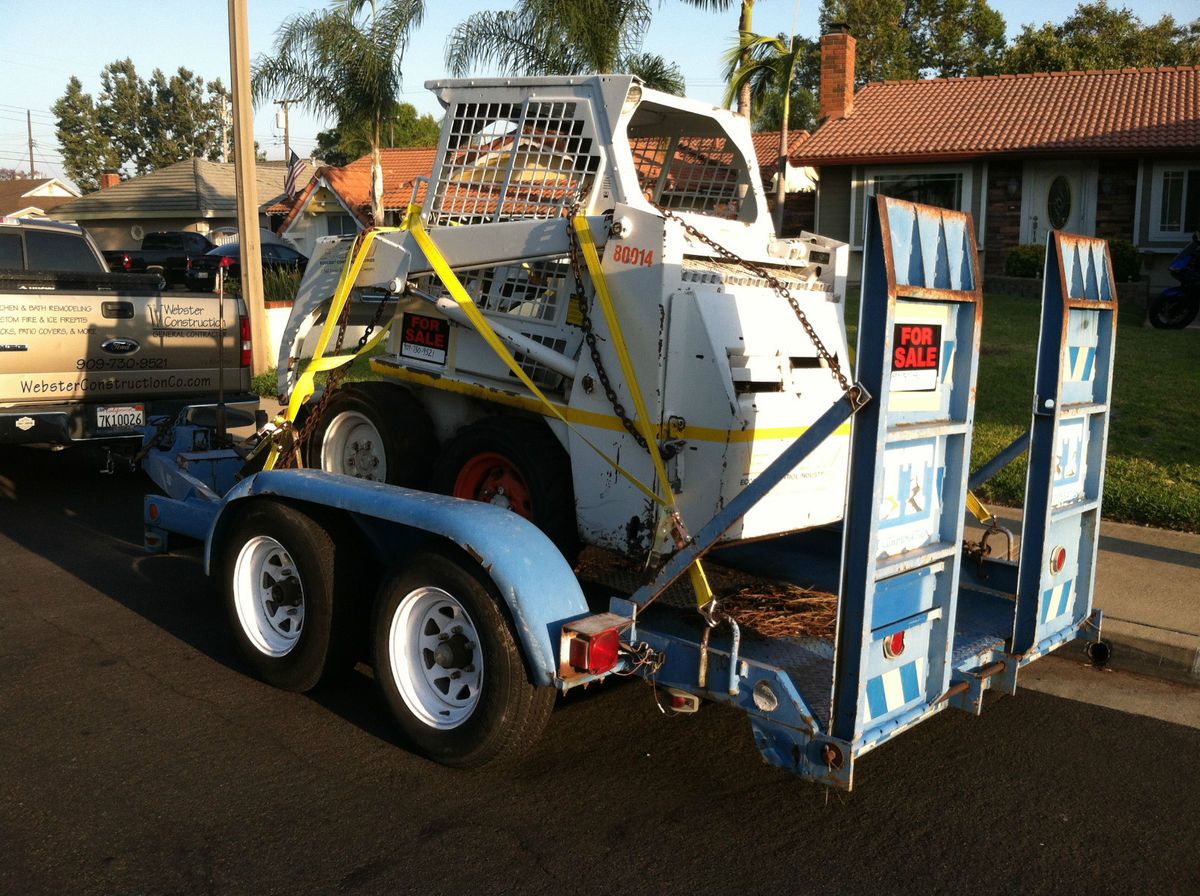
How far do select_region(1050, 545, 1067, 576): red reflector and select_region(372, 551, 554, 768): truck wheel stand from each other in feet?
6.93

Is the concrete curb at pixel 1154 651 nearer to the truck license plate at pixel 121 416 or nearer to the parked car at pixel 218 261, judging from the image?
the truck license plate at pixel 121 416

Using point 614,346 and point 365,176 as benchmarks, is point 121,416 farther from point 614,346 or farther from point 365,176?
point 365,176

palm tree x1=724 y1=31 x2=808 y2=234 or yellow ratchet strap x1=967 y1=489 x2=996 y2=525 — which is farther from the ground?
palm tree x1=724 y1=31 x2=808 y2=234

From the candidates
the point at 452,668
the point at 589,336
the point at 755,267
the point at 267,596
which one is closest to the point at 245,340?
the point at 267,596

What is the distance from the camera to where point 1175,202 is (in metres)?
22.8

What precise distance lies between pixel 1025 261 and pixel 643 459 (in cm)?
1846

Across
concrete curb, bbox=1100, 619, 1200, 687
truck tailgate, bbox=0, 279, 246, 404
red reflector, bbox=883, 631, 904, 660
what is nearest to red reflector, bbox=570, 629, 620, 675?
red reflector, bbox=883, 631, 904, 660

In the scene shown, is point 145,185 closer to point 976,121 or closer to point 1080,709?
point 976,121

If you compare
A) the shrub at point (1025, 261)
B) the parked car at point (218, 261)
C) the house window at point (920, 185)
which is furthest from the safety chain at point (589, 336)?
the parked car at point (218, 261)

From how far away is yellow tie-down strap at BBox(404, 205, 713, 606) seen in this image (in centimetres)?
519

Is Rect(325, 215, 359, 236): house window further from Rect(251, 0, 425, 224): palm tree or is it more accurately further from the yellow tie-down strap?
the yellow tie-down strap

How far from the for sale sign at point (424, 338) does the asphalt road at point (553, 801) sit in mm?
1905

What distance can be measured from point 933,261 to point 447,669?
2372 mm

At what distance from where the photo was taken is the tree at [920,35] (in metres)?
46.6
